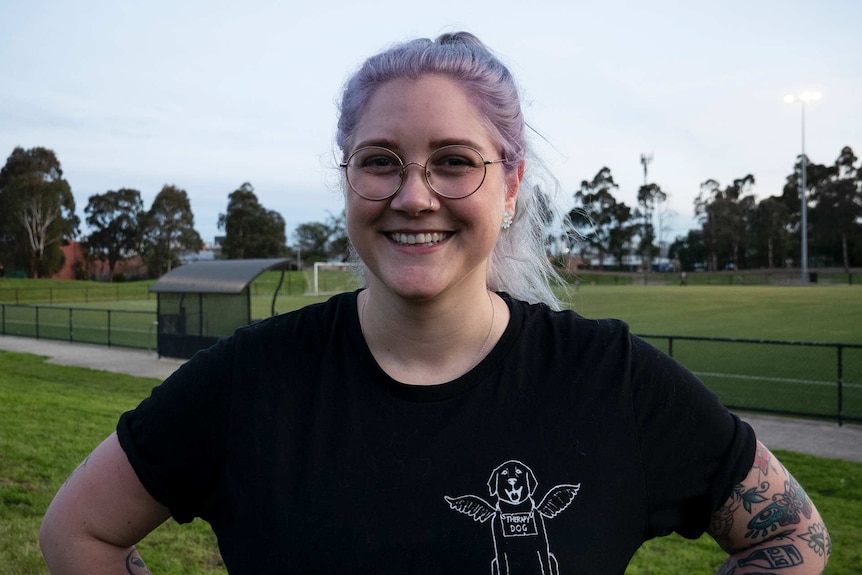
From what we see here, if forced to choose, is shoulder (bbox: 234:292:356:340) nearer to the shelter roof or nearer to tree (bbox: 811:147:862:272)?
the shelter roof

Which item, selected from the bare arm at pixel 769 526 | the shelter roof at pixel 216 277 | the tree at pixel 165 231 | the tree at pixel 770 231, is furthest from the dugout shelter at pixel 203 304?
the tree at pixel 770 231

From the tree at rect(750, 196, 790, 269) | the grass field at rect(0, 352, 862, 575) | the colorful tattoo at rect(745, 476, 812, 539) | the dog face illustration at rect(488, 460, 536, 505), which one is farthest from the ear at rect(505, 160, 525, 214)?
the tree at rect(750, 196, 790, 269)

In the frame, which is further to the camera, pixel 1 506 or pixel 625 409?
pixel 1 506

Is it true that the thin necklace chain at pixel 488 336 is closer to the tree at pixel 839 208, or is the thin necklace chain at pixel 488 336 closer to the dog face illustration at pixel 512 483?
the dog face illustration at pixel 512 483

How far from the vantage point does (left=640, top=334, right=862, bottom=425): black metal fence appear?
11148mm

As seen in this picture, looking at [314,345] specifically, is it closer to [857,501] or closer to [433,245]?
[433,245]

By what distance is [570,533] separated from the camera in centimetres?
155

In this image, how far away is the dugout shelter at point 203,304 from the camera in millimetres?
16594

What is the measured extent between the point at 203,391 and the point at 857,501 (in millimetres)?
6613

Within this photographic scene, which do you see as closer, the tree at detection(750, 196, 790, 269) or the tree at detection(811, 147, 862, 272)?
the tree at detection(811, 147, 862, 272)

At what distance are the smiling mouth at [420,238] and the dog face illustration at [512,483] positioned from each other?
19.7 inches

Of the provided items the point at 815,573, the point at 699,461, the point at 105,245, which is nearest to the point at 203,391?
the point at 699,461

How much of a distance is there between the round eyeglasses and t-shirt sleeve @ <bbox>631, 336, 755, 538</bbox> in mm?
555

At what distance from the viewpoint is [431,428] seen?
1.61 metres
